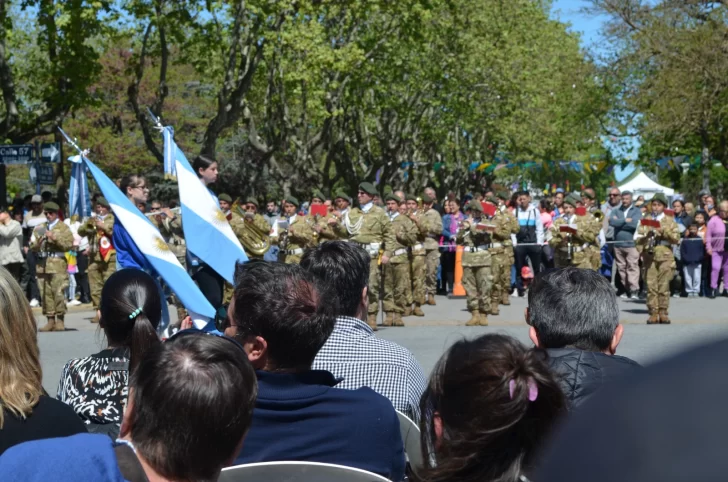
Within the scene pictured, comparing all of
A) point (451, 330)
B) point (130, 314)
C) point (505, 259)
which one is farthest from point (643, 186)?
point (130, 314)

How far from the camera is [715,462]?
0.64 m

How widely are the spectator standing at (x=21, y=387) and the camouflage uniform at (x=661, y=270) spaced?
39.2 ft

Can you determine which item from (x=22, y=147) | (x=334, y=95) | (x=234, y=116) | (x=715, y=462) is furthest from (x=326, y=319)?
(x=334, y=95)

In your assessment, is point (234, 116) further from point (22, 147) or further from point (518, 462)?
point (518, 462)

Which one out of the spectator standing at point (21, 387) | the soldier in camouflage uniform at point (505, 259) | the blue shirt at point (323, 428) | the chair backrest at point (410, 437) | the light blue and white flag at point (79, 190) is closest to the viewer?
the spectator standing at point (21, 387)

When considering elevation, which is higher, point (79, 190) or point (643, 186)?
point (643, 186)

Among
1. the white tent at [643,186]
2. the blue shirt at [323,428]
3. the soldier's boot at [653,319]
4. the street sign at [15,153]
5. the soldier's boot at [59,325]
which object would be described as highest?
the street sign at [15,153]

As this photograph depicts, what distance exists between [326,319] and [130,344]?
1.11 m

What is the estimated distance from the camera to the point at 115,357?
4.29 metres

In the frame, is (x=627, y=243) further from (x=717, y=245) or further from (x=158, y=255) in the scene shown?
(x=158, y=255)

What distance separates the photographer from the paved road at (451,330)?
11.4m

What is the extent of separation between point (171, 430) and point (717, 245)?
1678 centimetres

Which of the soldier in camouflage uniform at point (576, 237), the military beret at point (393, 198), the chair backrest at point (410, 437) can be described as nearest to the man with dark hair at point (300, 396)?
the chair backrest at point (410, 437)

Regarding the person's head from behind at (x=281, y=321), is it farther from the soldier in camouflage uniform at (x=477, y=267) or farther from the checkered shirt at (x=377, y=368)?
the soldier in camouflage uniform at (x=477, y=267)
